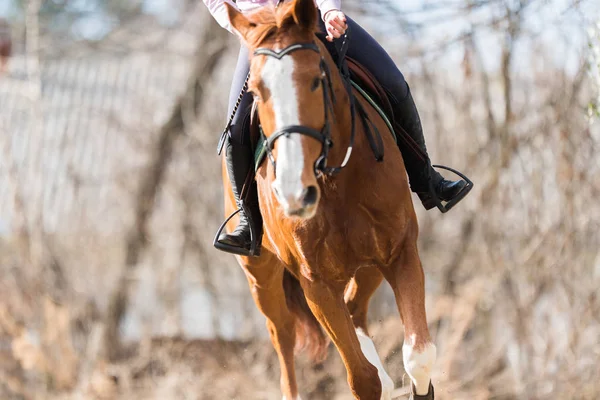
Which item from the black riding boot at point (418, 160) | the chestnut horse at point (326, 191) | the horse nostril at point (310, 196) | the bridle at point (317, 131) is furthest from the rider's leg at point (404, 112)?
the horse nostril at point (310, 196)

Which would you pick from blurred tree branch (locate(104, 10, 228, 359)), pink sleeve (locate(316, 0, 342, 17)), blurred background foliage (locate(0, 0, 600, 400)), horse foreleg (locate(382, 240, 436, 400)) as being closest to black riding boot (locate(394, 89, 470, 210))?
horse foreleg (locate(382, 240, 436, 400))

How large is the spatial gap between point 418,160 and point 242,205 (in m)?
1.04

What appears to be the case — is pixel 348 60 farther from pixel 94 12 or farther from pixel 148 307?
pixel 94 12

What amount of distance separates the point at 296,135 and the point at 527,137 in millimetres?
7123

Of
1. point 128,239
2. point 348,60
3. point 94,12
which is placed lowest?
point 128,239

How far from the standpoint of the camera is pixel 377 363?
513cm

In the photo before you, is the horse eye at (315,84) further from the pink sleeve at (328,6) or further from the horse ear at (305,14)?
the pink sleeve at (328,6)

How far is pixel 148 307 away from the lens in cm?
1240

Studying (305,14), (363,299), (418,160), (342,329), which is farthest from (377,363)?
(305,14)

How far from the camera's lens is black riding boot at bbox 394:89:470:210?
479 cm

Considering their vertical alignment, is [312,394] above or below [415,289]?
below

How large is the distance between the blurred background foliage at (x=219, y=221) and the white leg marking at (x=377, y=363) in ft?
11.1

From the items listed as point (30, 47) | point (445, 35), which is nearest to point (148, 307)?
point (30, 47)

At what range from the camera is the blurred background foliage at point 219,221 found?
9.52 metres
